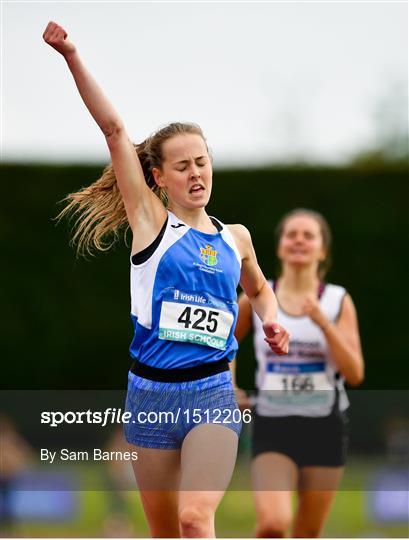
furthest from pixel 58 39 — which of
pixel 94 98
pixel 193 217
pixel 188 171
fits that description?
pixel 193 217

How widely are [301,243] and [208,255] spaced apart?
2067mm

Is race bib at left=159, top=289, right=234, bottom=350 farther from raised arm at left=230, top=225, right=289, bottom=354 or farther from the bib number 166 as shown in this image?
the bib number 166

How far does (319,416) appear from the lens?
20.4 ft

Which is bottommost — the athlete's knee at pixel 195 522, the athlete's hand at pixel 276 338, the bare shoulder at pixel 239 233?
the athlete's knee at pixel 195 522

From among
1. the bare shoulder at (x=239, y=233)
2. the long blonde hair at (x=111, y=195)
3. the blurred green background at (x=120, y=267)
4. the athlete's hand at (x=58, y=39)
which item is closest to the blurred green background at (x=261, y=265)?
the blurred green background at (x=120, y=267)

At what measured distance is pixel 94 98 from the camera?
14.4ft

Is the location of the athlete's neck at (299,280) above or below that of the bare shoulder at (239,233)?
above

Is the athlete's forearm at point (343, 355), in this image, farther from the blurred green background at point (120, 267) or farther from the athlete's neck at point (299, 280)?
the blurred green background at point (120, 267)

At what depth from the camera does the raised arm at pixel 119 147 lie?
14.3 feet

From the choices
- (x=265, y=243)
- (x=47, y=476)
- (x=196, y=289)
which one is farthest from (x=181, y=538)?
(x=265, y=243)

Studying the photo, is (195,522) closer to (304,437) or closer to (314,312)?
(304,437)

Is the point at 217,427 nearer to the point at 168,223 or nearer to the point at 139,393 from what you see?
the point at 139,393

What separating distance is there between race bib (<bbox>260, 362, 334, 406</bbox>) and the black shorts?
Answer: 97 mm

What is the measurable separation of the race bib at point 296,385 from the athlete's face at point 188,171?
189cm
